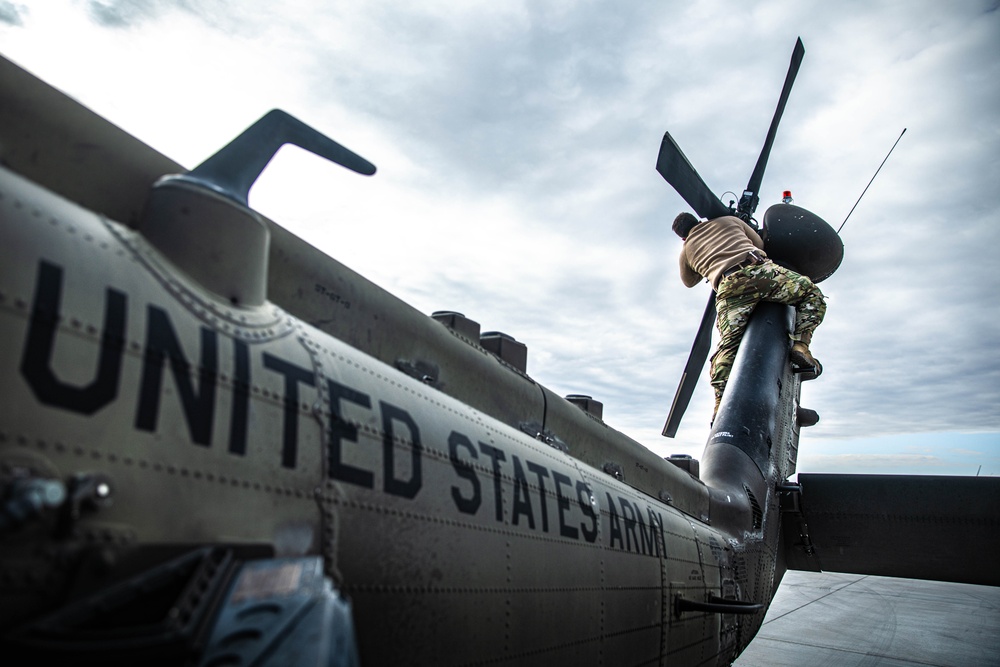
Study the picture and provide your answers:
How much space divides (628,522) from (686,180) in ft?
16.9

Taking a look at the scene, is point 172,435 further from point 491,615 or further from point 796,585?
point 796,585

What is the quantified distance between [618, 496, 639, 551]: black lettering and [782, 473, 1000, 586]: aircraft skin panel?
4.02 meters

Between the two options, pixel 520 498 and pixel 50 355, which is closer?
pixel 50 355

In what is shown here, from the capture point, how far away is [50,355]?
1670mm

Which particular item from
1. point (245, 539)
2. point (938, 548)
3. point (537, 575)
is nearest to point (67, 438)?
point (245, 539)

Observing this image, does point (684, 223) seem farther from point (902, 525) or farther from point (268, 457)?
point (268, 457)

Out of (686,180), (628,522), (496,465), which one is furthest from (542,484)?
(686,180)

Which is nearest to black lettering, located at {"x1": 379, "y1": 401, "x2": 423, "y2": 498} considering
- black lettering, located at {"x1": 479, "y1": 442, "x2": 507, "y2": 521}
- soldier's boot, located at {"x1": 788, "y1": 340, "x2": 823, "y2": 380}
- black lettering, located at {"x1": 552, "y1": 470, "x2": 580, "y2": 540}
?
black lettering, located at {"x1": 479, "y1": 442, "x2": 507, "y2": 521}

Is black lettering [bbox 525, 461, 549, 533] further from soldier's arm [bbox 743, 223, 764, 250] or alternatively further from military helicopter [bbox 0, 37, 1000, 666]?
soldier's arm [bbox 743, 223, 764, 250]

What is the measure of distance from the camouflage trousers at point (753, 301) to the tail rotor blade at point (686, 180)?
1.04 meters

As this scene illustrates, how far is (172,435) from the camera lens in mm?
1906

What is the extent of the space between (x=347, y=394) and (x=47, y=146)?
1.46 metres

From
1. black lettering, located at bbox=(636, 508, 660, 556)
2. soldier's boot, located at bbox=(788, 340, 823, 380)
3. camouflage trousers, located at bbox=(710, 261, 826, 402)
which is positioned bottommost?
black lettering, located at bbox=(636, 508, 660, 556)

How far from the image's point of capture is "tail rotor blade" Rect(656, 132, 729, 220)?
780 centimetres
